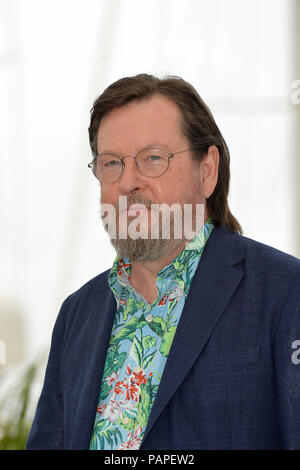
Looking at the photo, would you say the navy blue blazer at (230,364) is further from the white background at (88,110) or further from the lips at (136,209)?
the white background at (88,110)

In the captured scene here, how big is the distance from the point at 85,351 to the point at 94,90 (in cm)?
156

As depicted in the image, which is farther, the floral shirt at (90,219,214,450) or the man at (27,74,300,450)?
the floral shirt at (90,219,214,450)

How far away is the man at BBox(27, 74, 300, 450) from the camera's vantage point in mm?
1271

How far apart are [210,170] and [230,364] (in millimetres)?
503

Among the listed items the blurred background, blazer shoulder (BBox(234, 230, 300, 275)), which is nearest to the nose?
blazer shoulder (BBox(234, 230, 300, 275))

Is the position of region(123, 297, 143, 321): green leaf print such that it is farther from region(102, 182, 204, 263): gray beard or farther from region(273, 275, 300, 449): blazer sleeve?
region(273, 275, 300, 449): blazer sleeve

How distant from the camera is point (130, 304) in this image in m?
1.55

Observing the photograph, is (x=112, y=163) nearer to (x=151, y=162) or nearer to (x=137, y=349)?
(x=151, y=162)

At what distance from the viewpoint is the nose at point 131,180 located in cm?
145

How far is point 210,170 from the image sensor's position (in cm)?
161

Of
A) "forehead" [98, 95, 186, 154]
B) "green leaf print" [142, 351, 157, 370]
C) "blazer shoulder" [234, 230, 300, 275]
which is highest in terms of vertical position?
"forehead" [98, 95, 186, 154]

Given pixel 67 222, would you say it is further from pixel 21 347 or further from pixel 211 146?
pixel 211 146

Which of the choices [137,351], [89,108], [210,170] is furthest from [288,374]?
[89,108]

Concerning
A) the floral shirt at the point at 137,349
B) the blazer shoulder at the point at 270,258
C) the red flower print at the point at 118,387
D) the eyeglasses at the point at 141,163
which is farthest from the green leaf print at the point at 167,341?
the eyeglasses at the point at 141,163
